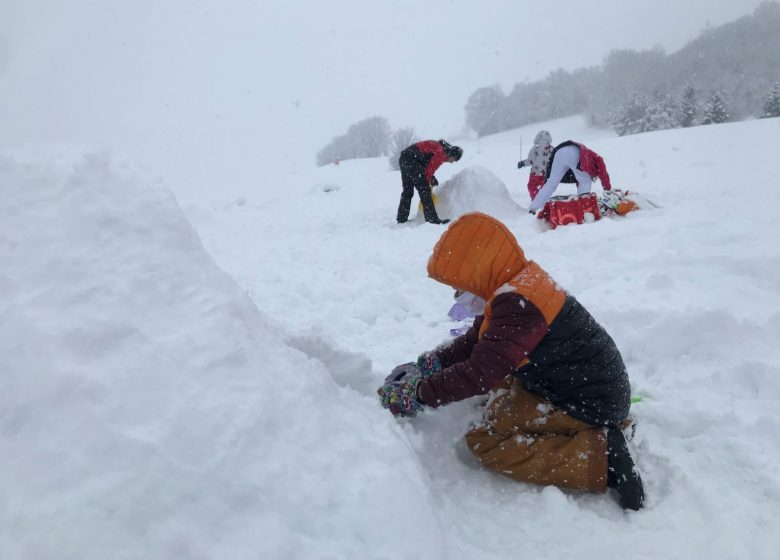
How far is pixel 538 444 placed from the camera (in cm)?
196

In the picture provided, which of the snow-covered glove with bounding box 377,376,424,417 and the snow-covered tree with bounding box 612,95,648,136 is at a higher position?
the snow-covered glove with bounding box 377,376,424,417

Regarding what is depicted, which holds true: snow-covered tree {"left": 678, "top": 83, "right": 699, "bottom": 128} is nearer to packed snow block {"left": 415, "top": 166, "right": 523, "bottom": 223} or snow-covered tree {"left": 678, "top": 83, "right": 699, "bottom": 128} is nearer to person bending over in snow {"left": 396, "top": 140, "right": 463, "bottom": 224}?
packed snow block {"left": 415, "top": 166, "right": 523, "bottom": 223}

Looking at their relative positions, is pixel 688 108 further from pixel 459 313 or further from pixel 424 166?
pixel 459 313

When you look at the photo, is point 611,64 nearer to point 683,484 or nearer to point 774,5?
point 774,5

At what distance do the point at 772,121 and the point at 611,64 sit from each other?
23489 millimetres

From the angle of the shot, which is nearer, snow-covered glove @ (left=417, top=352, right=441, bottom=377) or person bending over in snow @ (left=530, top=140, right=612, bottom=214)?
snow-covered glove @ (left=417, top=352, right=441, bottom=377)

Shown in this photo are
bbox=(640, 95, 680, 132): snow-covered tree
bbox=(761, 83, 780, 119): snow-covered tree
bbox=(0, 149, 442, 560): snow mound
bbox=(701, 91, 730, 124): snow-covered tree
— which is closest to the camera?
bbox=(0, 149, 442, 560): snow mound

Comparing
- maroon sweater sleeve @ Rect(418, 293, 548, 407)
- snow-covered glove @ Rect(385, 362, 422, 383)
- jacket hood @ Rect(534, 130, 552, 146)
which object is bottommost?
snow-covered glove @ Rect(385, 362, 422, 383)

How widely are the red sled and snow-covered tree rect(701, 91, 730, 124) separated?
843 inches

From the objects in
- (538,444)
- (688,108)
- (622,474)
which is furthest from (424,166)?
(688,108)

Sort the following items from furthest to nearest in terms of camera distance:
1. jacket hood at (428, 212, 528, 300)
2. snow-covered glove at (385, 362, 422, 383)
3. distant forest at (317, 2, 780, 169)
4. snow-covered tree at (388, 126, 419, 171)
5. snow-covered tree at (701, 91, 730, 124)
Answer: snow-covered tree at (388, 126, 419, 171) < distant forest at (317, 2, 780, 169) < snow-covered tree at (701, 91, 730, 124) < snow-covered glove at (385, 362, 422, 383) < jacket hood at (428, 212, 528, 300)

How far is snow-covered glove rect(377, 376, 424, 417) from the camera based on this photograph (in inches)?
79.0

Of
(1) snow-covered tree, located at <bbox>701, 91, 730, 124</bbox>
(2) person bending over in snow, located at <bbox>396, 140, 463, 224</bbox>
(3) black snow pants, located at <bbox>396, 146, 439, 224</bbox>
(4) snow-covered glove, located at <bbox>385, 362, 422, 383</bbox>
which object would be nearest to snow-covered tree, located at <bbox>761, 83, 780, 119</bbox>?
(1) snow-covered tree, located at <bbox>701, 91, 730, 124</bbox>

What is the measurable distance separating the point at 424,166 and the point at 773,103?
19.1 meters
